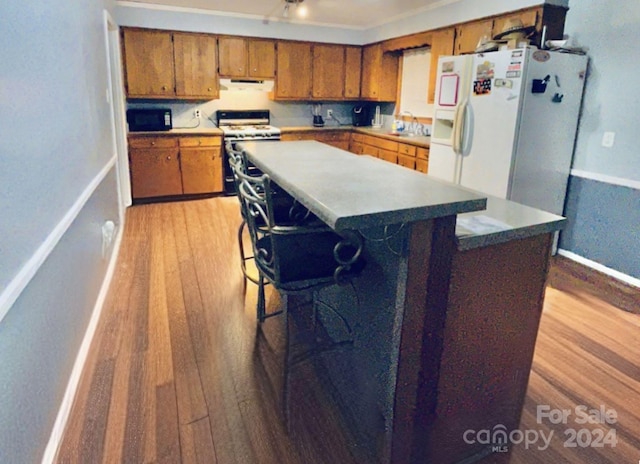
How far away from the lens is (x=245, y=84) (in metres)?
5.71

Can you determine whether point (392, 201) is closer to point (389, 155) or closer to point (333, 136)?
point (389, 155)

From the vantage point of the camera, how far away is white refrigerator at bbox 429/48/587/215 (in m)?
3.32

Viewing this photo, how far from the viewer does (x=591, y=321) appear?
8.89 ft

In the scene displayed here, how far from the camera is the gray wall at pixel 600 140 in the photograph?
3.21 metres

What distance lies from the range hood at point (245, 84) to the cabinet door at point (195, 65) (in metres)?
0.13

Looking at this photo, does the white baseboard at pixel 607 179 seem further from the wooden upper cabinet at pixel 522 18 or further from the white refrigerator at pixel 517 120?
the wooden upper cabinet at pixel 522 18

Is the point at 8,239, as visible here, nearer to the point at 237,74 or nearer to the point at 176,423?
the point at 176,423

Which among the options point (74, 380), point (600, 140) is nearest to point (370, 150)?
point (600, 140)

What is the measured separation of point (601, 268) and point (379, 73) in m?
3.83

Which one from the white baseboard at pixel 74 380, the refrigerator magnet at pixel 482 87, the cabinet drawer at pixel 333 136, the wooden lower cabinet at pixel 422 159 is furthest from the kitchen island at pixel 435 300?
the cabinet drawer at pixel 333 136

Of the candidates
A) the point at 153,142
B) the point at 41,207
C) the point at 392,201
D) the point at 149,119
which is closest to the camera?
the point at 392,201

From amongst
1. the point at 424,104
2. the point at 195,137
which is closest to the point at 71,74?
the point at 195,137

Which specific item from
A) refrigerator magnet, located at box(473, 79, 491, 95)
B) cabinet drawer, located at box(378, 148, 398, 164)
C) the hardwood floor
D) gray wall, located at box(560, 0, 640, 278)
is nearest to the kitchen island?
the hardwood floor

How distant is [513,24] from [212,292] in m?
3.23
